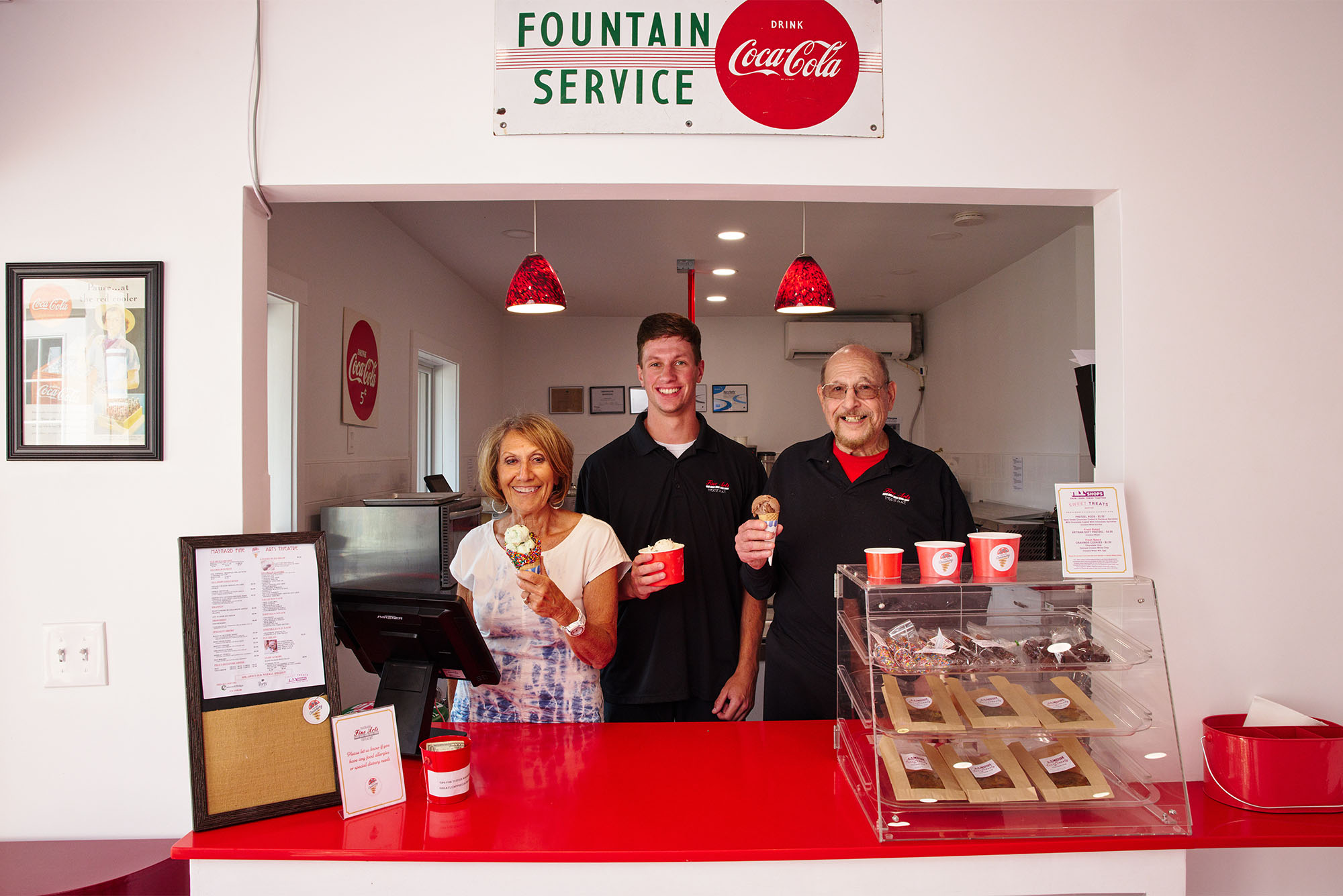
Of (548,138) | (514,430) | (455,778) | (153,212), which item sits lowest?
(455,778)

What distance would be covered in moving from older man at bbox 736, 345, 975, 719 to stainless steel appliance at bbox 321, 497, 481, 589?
1797 millimetres

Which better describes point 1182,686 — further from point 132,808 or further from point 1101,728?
point 132,808

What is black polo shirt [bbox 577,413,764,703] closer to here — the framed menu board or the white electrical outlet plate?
the framed menu board

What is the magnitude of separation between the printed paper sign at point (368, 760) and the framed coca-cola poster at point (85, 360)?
29.0 inches

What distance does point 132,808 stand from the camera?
174 centimetres

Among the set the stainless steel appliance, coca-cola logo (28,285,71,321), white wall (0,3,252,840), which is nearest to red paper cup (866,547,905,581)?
white wall (0,3,252,840)

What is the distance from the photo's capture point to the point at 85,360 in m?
Answer: 1.72

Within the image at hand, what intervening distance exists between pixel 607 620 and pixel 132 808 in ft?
3.63

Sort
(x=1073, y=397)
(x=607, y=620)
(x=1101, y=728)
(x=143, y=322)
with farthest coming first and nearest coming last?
1. (x=1073, y=397)
2. (x=607, y=620)
3. (x=143, y=322)
4. (x=1101, y=728)

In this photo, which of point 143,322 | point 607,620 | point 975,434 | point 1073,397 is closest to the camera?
point 143,322

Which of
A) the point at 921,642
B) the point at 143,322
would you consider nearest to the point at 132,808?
the point at 143,322

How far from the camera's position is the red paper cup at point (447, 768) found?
1582 millimetres

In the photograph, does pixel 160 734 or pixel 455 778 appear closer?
pixel 455 778

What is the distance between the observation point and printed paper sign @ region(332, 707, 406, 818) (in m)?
1.57
